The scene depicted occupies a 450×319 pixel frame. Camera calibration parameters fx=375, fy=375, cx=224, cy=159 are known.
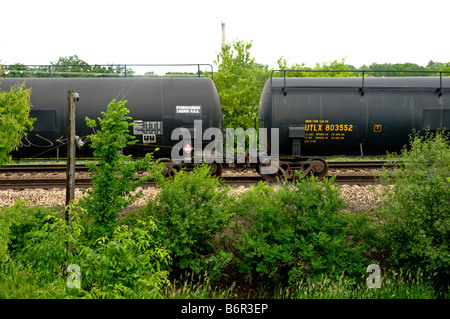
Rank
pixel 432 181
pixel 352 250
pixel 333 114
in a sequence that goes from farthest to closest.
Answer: pixel 333 114
pixel 352 250
pixel 432 181

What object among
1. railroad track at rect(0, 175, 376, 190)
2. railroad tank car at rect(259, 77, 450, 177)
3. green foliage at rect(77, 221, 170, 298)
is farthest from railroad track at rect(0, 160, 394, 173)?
green foliage at rect(77, 221, 170, 298)

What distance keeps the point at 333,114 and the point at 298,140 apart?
4.73 ft

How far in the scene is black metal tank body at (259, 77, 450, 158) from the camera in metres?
Result: 12.5

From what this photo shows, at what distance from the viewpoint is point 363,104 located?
12.6 m

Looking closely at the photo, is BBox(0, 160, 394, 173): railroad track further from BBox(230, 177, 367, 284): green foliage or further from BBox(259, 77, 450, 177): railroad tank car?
BBox(230, 177, 367, 284): green foliage

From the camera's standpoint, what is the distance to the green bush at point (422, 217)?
7281mm

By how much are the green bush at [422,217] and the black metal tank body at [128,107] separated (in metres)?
6.83

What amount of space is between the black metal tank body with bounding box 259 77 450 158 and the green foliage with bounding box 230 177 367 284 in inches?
168

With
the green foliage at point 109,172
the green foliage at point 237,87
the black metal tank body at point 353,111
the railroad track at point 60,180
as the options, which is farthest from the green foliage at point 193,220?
the green foliage at point 237,87

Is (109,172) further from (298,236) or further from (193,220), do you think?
(298,236)
